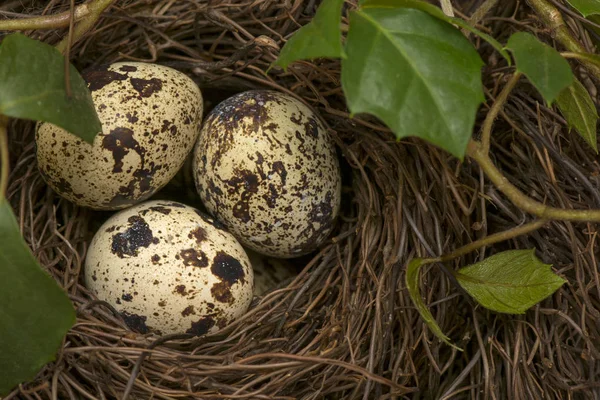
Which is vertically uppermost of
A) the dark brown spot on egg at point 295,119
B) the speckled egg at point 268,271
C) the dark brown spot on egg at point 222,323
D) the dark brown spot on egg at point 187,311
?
the dark brown spot on egg at point 295,119

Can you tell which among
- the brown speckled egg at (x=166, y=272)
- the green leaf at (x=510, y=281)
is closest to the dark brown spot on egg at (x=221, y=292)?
the brown speckled egg at (x=166, y=272)

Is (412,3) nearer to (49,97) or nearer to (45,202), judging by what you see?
(49,97)

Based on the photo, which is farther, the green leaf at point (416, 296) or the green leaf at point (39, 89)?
the green leaf at point (416, 296)

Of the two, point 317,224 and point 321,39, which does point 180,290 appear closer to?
point 317,224

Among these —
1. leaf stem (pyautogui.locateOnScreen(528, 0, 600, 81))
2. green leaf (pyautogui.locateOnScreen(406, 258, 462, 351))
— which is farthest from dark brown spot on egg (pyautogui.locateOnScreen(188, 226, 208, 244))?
leaf stem (pyautogui.locateOnScreen(528, 0, 600, 81))

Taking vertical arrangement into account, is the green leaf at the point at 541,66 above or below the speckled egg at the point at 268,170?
above

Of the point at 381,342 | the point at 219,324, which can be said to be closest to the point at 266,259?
the point at 219,324

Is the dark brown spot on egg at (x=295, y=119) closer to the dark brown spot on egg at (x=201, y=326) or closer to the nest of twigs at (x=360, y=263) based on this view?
the nest of twigs at (x=360, y=263)
